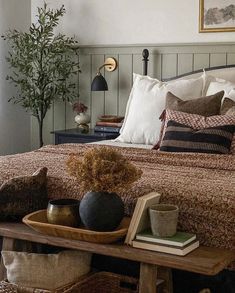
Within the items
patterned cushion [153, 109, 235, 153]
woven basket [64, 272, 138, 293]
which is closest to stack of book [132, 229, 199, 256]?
woven basket [64, 272, 138, 293]

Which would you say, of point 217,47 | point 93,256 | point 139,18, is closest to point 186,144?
point 93,256

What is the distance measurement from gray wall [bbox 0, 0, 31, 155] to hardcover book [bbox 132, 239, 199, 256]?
3337 mm

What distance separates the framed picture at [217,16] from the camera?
14.3 ft

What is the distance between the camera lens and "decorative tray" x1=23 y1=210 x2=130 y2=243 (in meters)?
2.25

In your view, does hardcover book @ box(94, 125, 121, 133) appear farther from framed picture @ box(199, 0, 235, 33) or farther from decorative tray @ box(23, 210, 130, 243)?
decorative tray @ box(23, 210, 130, 243)

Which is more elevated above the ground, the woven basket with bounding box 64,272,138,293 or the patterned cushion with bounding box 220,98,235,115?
the patterned cushion with bounding box 220,98,235,115

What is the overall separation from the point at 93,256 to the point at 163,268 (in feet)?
1.35

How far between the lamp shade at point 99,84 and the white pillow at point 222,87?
41.6 inches

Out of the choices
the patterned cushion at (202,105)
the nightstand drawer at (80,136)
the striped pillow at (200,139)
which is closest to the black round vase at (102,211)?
the striped pillow at (200,139)

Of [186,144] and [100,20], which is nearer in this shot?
[186,144]

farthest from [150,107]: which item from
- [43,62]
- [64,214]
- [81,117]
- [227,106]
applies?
[64,214]

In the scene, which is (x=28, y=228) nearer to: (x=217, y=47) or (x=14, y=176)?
(x=14, y=176)

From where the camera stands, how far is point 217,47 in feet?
14.7

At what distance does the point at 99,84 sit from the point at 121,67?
1.06ft
